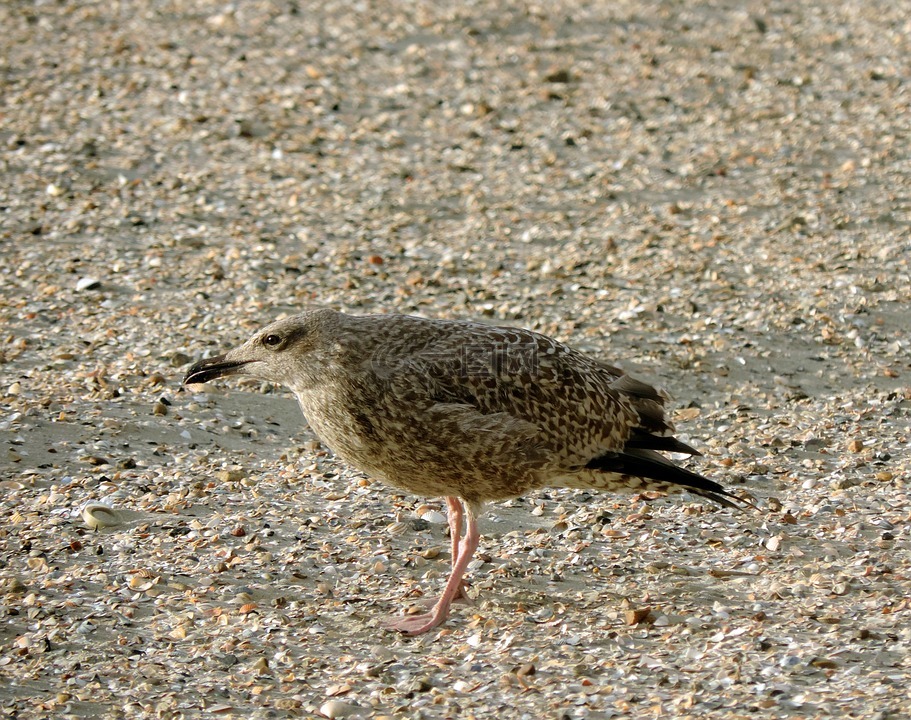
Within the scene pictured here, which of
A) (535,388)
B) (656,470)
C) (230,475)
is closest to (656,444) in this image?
(656,470)

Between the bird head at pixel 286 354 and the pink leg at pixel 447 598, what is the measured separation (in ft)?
2.94

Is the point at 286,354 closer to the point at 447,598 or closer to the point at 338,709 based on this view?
the point at 447,598

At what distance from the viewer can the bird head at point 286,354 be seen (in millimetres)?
5348

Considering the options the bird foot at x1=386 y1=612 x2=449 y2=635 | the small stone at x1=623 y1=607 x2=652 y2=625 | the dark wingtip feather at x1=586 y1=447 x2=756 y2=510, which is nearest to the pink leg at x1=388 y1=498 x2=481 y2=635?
the bird foot at x1=386 y1=612 x2=449 y2=635

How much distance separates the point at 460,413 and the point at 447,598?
A: 29.8 inches

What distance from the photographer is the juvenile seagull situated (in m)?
5.14

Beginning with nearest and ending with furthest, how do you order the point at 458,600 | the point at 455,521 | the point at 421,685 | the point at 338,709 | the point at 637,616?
the point at 338,709
the point at 421,685
the point at 637,616
the point at 458,600
the point at 455,521

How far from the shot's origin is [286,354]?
5.41 m

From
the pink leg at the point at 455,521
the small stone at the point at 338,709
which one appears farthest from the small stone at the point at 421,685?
the pink leg at the point at 455,521

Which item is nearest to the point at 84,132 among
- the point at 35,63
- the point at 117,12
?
the point at 35,63

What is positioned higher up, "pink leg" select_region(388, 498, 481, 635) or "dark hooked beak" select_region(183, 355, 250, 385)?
"dark hooked beak" select_region(183, 355, 250, 385)

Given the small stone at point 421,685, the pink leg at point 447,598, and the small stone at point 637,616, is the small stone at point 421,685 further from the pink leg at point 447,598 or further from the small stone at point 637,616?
the small stone at point 637,616

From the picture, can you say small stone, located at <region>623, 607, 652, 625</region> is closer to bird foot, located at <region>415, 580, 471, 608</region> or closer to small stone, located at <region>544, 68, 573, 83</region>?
bird foot, located at <region>415, 580, 471, 608</region>

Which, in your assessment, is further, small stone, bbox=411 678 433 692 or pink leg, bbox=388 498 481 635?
pink leg, bbox=388 498 481 635
